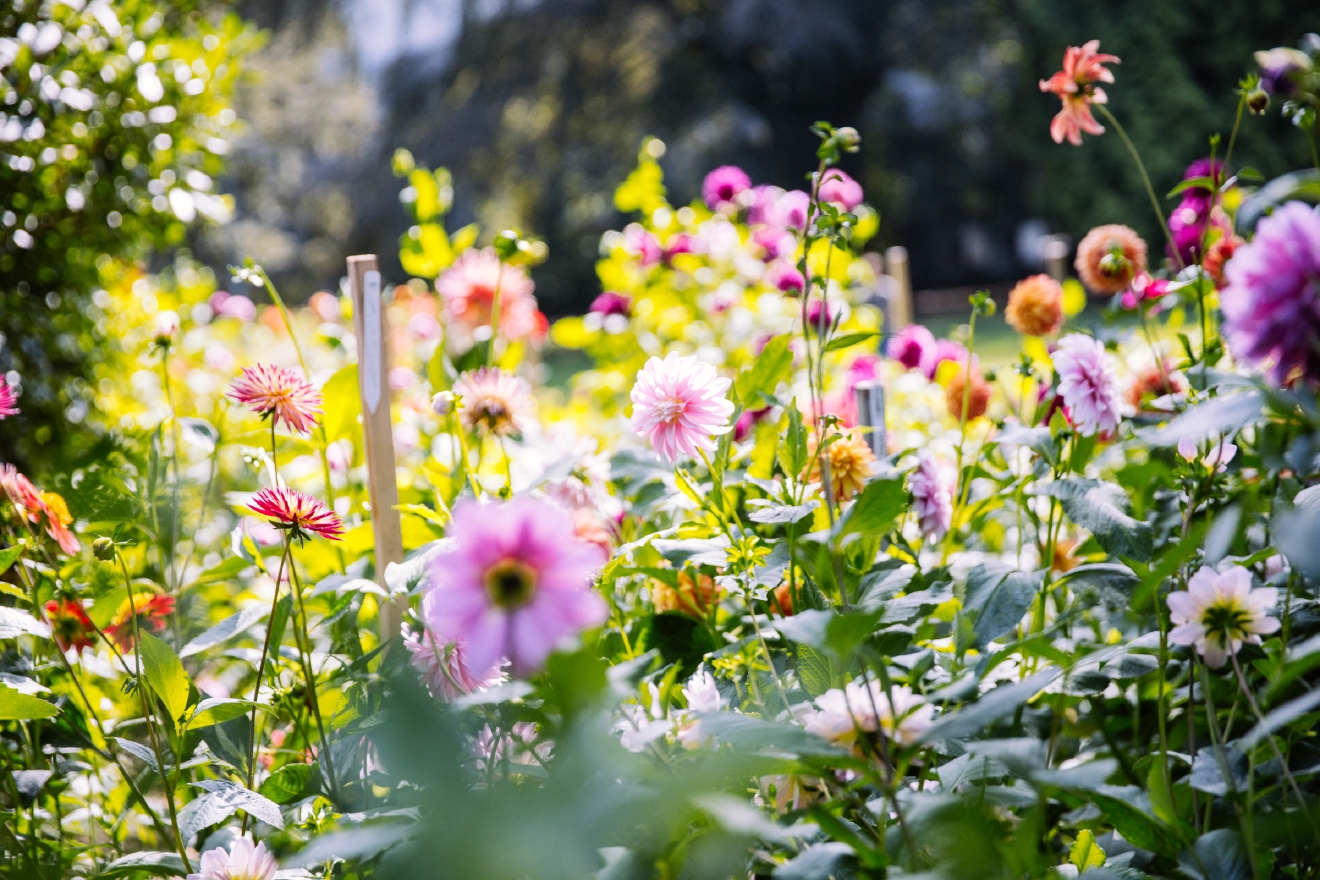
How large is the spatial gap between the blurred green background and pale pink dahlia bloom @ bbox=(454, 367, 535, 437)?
28.7ft

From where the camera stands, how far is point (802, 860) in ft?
1.55

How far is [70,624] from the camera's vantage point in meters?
0.82

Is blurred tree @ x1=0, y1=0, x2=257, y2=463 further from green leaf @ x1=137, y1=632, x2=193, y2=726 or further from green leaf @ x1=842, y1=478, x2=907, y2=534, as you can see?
green leaf @ x1=842, y1=478, x2=907, y2=534

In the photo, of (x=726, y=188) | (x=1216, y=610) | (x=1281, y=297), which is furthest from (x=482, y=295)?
(x=1281, y=297)

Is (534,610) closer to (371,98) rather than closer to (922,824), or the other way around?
(922,824)

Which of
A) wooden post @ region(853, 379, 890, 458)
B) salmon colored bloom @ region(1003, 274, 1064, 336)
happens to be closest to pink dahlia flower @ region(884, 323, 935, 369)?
salmon colored bloom @ region(1003, 274, 1064, 336)

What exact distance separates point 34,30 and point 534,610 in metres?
1.59

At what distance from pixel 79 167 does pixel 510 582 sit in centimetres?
154

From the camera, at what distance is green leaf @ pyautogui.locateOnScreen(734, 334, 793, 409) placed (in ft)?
2.67

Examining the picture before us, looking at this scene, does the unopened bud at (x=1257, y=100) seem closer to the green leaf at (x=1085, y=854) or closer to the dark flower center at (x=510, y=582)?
the green leaf at (x=1085, y=854)

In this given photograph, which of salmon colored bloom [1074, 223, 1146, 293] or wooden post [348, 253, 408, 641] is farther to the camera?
salmon colored bloom [1074, 223, 1146, 293]

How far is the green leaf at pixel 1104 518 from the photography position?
74cm

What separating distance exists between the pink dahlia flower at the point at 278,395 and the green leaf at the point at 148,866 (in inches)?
13.0

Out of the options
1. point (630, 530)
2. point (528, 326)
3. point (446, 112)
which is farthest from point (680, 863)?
point (446, 112)
